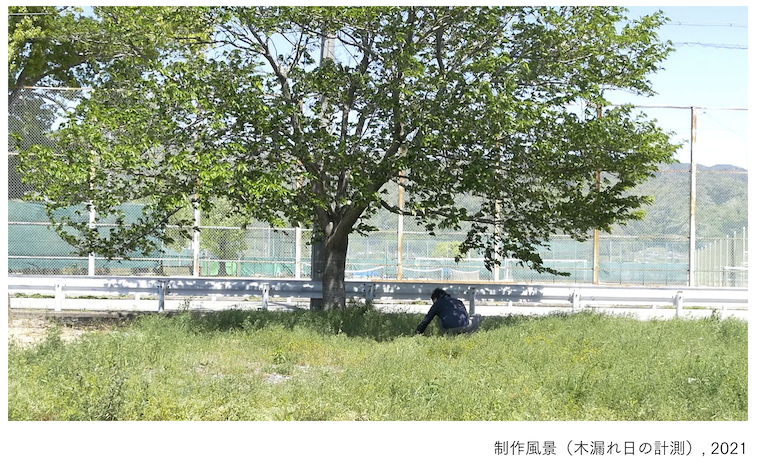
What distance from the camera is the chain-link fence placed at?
71.8ft

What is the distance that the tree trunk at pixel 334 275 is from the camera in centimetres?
1650

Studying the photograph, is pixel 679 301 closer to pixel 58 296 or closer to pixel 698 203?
pixel 698 203

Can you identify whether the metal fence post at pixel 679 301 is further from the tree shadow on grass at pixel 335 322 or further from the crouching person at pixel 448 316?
the crouching person at pixel 448 316

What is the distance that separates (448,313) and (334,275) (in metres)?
3.67

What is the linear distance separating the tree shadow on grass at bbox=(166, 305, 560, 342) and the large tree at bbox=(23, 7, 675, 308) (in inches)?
71.4

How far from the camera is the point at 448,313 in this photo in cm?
1366

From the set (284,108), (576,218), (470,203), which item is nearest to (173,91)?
(284,108)

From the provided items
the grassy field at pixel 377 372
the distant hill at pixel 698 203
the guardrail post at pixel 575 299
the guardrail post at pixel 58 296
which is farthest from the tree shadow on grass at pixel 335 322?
the distant hill at pixel 698 203

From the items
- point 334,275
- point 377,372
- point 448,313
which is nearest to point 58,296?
point 334,275

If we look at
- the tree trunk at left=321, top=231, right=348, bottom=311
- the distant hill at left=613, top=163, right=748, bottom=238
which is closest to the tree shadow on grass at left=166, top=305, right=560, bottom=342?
the tree trunk at left=321, top=231, right=348, bottom=311

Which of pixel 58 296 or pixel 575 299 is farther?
pixel 575 299

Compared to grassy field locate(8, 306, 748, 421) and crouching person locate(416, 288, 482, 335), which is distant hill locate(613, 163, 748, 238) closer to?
grassy field locate(8, 306, 748, 421)

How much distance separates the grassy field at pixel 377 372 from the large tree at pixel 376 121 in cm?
238

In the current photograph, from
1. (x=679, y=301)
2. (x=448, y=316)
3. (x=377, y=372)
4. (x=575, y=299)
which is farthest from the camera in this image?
(x=679, y=301)
